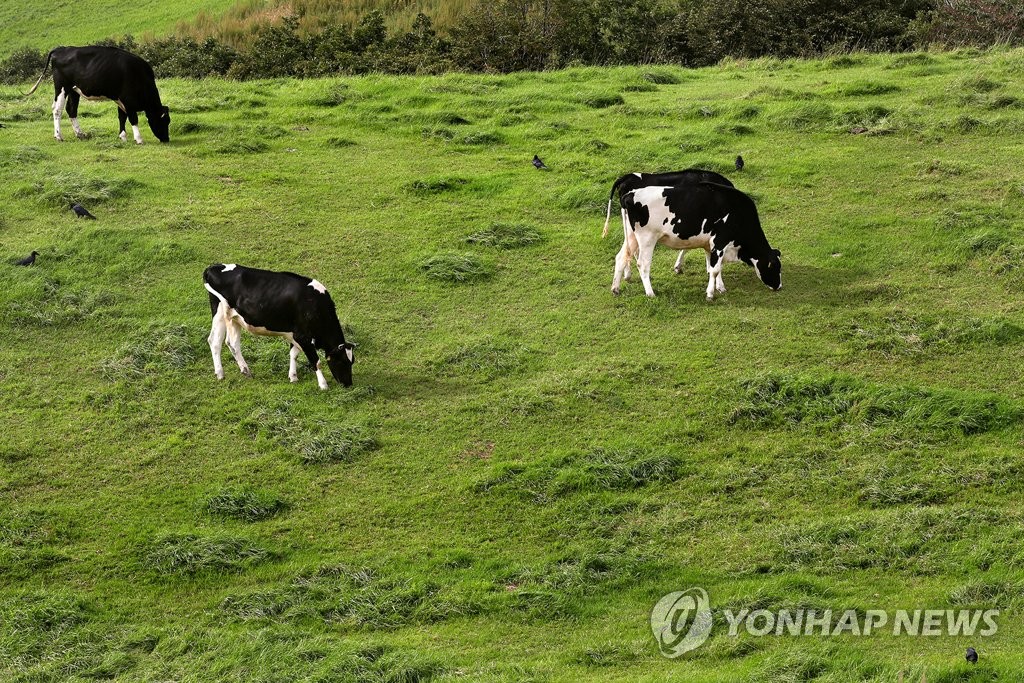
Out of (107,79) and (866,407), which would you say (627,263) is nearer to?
(866,407)

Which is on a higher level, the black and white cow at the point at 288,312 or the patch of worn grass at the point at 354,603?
the black and white cow at the point at 288,312

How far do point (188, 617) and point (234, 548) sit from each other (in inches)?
39.7

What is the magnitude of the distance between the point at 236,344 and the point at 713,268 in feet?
22.0

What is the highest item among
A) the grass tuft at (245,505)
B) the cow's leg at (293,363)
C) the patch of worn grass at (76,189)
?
the patch of worn grass at (76,189)

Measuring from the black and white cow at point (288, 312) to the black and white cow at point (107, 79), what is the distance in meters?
9.96

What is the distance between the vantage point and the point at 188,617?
450 inches

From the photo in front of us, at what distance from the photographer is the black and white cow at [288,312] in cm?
1543

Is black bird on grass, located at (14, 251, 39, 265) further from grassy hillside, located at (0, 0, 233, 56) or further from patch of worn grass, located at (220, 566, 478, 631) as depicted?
grassy hillside, located at (0, 0, 233, 56)

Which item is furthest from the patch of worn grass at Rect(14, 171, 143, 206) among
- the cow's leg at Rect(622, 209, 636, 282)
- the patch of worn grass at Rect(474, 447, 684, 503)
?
the patch of worn grass at Rect(474, 447, 684, 503)

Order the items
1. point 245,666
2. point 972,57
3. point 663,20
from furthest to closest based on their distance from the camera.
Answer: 1. point 663,20
2. point 972,57
3. point 245,666

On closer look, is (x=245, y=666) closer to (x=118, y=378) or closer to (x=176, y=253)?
(x=118, y=378)

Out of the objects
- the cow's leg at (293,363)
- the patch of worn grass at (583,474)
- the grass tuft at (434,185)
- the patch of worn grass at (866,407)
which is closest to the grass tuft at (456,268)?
the grass tuft at (434,185)

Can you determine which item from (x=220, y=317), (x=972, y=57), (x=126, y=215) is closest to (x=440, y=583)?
(x=220, y=317)

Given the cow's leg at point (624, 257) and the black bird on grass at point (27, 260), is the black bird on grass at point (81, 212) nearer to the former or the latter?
the black bird on grass at point (27, 260)
